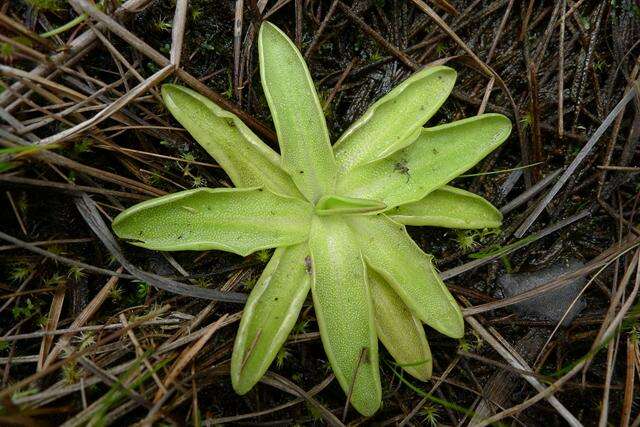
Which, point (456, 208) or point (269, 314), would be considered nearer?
point (269, 314)

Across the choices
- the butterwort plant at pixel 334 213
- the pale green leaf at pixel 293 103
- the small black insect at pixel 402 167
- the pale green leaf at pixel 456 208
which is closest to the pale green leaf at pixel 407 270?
the butterwort plant at pixel 334 213

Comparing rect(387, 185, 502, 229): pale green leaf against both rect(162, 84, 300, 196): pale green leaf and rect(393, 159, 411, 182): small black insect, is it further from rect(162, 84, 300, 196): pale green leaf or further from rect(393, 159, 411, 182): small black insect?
rect(162, 84, 300, 196): pale green leaf

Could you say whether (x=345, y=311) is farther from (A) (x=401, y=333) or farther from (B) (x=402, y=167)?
(B) (x=402, y=167)

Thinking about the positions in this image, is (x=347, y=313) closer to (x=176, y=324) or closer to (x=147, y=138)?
(x=176, y=324)

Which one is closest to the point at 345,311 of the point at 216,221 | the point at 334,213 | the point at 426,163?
the point at 334,213

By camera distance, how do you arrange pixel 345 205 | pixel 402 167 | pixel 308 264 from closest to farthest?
1. pixel 345 205
2. pixel 308 264
3. pixel 402 167

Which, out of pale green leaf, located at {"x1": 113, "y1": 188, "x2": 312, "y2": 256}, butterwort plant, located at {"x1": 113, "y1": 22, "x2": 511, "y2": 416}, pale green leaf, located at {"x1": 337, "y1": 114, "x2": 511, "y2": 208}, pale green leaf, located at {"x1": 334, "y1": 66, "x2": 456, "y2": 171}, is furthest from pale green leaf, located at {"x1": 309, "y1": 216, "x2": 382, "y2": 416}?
pale green leaf, located at {"x1": 334, "y1": 66, "x2": 456, "y2": 171}

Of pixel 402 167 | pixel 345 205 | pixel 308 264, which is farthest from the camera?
pixel 402 167

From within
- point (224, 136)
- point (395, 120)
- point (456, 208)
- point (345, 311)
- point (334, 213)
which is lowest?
point (345, 311)
